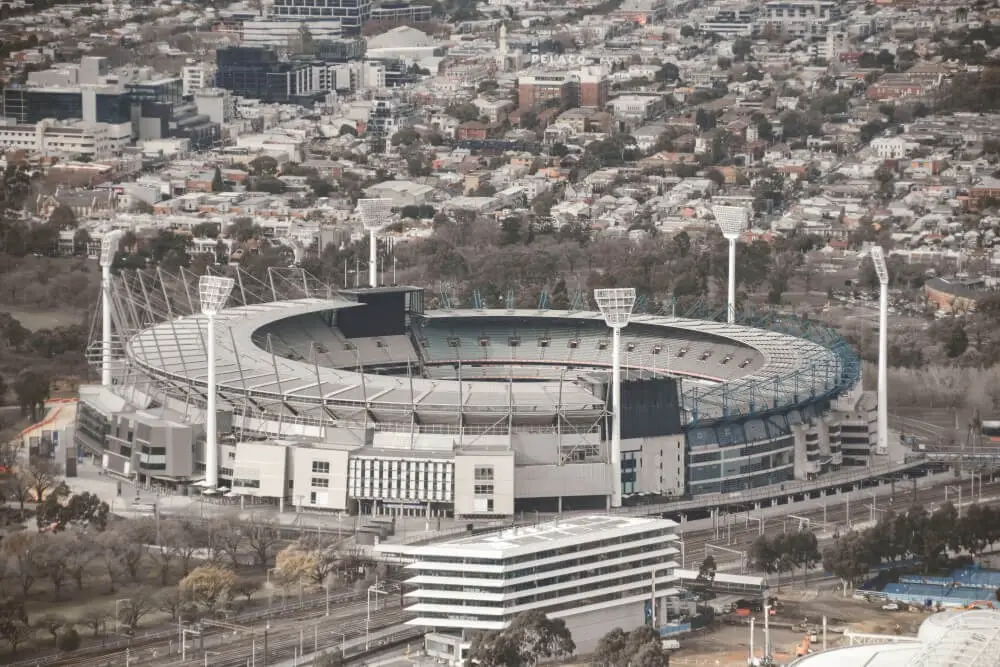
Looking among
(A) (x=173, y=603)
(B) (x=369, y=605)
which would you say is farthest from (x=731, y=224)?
(A) (x=173, y=603)

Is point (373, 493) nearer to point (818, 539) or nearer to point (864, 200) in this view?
point (818, 539)

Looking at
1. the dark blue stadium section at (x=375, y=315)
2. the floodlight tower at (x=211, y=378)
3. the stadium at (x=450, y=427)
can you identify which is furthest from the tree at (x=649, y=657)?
the dark blue stadium section at (x=375, y=315)

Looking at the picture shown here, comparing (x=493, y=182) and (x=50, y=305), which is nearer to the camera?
(x=50, y=305)

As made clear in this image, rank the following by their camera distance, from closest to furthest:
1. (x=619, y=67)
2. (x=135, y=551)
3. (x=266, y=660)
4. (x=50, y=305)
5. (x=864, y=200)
Answer: (x=266, y=660) < (x=135, y=551) < (x=50, y=305) < (x=864, y=200) < (x=619, y=67)

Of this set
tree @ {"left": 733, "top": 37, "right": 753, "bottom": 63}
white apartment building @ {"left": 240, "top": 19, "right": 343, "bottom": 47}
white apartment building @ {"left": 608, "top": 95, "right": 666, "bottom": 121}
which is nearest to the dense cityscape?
white apartment building @ {"left": 608, "top": 95, "right": 666, "bottom": 121}

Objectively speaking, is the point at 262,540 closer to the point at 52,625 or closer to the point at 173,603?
the point at 173,603

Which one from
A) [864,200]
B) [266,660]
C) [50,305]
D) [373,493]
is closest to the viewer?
[266,660]

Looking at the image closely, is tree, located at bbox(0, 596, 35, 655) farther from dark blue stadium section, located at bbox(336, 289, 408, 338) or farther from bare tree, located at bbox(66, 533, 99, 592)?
dark blue stadium section, located at bbox(336, 289, 408, 338)

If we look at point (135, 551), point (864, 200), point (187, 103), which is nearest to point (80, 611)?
point (135, 551)
